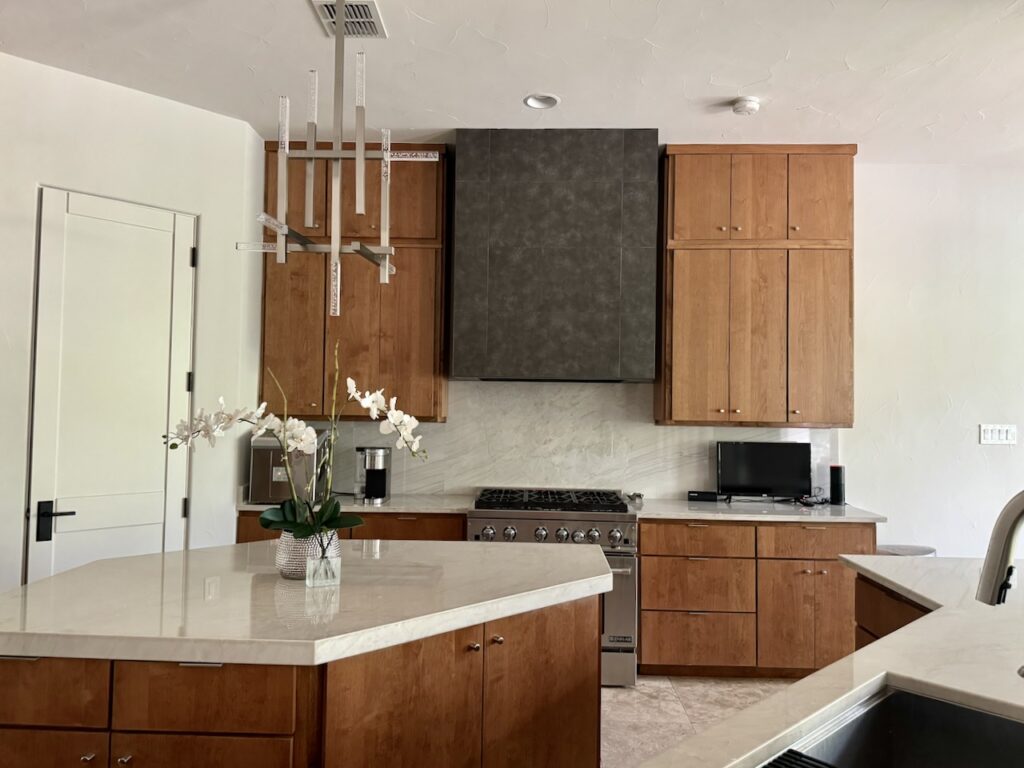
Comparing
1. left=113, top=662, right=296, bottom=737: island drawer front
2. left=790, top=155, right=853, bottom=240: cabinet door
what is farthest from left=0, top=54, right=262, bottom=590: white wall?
left=790, top=155, right=853, bottom=240: cabinet door

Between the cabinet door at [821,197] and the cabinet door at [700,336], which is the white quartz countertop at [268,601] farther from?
the cabinet door at [821,197]

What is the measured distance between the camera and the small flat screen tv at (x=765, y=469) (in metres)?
4.27

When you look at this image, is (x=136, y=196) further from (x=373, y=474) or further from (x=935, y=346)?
(x=935, y=346)

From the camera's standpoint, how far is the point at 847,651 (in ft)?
12.4

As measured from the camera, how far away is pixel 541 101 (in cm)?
362

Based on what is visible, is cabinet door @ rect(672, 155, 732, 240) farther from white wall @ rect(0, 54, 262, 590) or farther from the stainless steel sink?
the stainless steel sink

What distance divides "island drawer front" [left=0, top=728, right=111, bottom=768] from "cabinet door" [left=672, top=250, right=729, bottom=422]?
3119 millimetres

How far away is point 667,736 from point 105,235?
11.1 feet

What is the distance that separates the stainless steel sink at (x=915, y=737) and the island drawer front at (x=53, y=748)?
1.48 metres

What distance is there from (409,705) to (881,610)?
1.52 meters

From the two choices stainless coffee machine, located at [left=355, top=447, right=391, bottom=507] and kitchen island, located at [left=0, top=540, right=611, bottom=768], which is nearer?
kitchen island, located at [left=0, top=540, right=611, bottom=768]

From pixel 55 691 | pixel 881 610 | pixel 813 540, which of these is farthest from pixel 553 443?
pixel 55 691

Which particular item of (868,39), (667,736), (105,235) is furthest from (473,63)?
(667,736)

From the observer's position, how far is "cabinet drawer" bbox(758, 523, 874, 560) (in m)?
3.80
